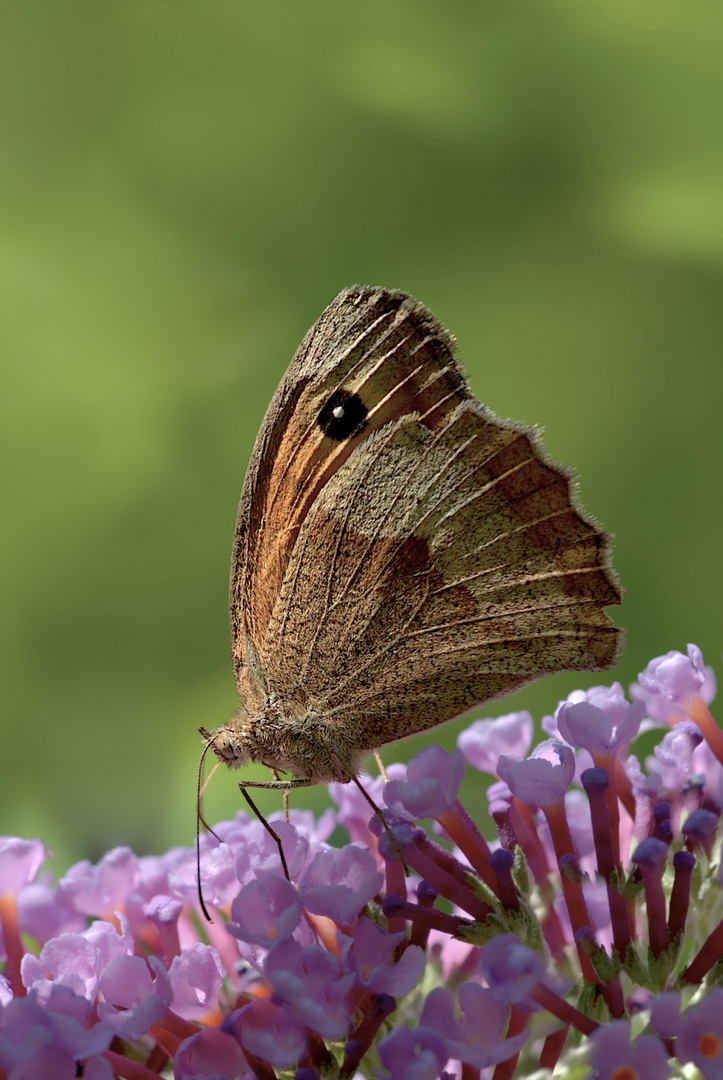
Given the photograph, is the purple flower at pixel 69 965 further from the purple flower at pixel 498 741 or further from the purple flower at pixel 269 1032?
the purple flower at pixel 498 741

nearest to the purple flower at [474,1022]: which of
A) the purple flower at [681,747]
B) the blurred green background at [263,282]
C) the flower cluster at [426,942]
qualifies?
the flower cluster at [426,942]

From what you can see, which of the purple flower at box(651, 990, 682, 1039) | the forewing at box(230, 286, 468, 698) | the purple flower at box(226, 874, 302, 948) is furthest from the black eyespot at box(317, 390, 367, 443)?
the purple flower at box(651, 990, 682, 1039)

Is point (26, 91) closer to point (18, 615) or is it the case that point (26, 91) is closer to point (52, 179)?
point (52, 179)

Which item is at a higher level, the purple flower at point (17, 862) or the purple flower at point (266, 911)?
the purple flower at point (17, 862)

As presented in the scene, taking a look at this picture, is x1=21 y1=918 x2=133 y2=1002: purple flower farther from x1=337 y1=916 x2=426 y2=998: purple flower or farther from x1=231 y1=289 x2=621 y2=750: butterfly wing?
x1=231 y1=289 x2=621 y2=750: butterfly wing

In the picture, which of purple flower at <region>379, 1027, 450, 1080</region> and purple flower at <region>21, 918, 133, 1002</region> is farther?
purple flower at <region>21, 918, 133, 1002</region>

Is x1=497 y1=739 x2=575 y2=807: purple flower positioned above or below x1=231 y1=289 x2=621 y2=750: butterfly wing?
below

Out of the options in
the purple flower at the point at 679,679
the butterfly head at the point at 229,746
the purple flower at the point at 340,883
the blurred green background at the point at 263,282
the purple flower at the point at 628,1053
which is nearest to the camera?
the purple flower at the point at 628,1053
